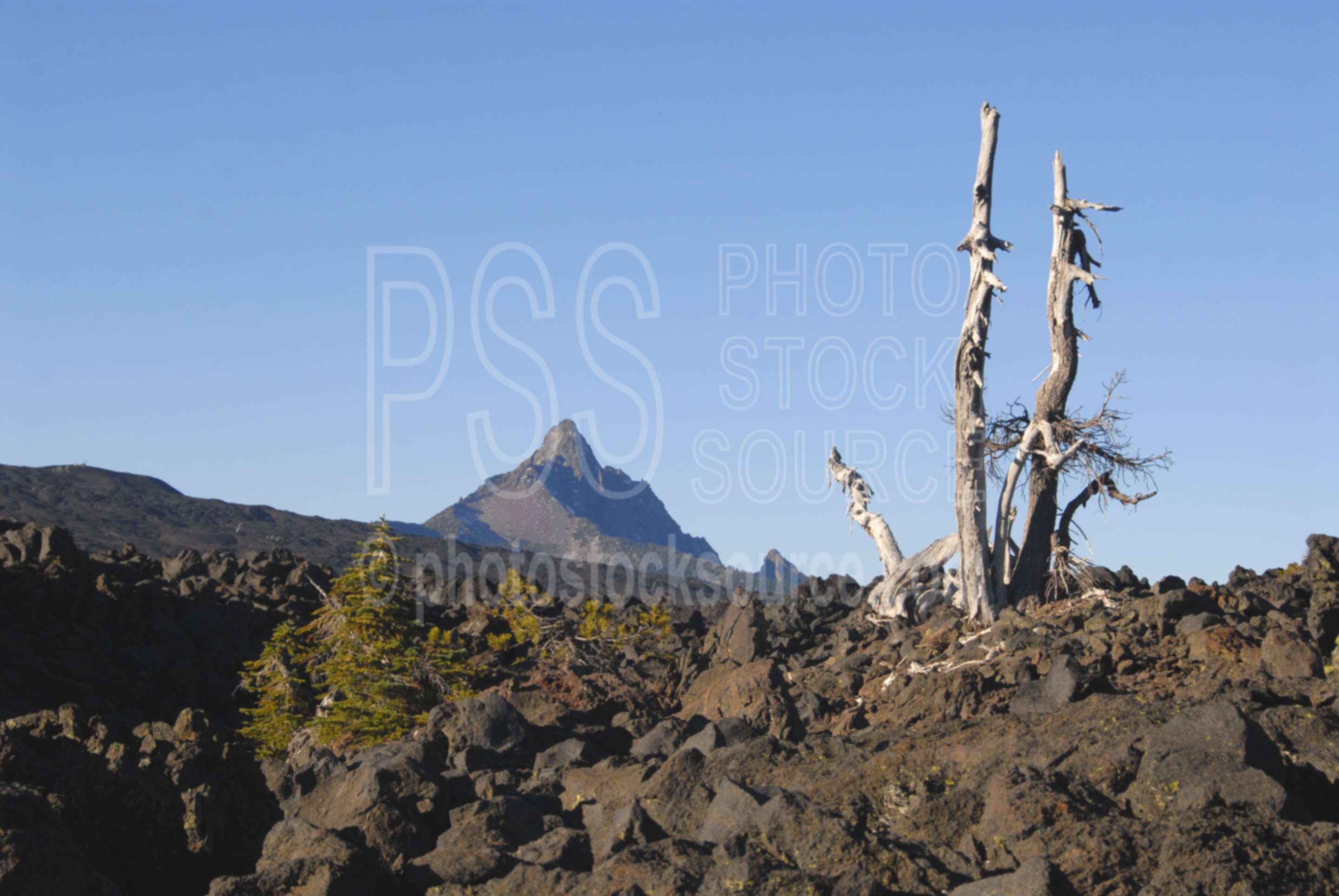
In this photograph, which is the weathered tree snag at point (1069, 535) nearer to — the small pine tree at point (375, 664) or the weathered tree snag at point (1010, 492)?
the weathered tree snag at point (1010, 492)

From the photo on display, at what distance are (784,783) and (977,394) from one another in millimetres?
10884

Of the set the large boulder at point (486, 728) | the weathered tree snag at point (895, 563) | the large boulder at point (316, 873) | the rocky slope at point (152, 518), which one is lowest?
the large boulder at point (316, 873)

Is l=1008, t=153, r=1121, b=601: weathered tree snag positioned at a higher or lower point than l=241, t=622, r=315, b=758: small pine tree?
higher

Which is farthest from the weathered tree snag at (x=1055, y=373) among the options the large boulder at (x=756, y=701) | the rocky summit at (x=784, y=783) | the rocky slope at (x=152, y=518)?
the rocky slope at (x=152, y=518)

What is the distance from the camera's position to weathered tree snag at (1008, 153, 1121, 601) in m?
20.0

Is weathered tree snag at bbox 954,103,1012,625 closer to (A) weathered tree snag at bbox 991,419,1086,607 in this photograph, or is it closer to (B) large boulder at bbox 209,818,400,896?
(A) weathered tree snag at bbox 991,419,1086,607

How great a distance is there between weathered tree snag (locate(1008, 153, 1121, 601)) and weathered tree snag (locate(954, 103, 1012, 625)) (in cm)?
81

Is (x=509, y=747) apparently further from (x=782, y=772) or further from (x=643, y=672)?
(x=643, y=672)

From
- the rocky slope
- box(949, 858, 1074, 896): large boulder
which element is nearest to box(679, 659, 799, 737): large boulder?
box(949, 858, 1074, 896): large boulder

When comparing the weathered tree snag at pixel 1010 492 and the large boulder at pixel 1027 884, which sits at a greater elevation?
the weathered tree snag at pixel 1010 492

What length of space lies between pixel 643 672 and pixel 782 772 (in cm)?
954

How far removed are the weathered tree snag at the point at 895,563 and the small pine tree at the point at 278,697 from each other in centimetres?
843

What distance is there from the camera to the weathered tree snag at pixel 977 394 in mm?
19281

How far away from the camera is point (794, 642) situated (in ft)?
71.2
